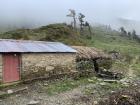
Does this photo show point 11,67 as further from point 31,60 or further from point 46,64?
point 46,64

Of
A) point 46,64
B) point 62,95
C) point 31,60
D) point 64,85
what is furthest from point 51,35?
point 62,95

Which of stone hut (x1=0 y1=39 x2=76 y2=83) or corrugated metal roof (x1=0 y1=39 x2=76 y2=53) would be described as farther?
corrugated metal roof (x1=0 y1=39 x2=76 y2=53)

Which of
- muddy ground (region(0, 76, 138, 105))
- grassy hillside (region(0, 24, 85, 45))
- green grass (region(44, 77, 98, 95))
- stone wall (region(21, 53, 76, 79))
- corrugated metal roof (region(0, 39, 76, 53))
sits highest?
grassy hillside (region(0, 24, 85, 45))

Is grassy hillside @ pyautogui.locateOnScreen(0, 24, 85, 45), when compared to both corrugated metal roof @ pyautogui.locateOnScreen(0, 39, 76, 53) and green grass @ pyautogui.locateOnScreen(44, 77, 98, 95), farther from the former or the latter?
green grass @ pyautogui.locateOnScreen(44, 77, 98, 95)

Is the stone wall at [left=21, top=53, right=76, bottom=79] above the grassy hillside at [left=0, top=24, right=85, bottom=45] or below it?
below

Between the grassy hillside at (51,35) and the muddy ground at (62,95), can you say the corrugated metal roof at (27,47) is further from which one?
the grassy hillside at (51,35)

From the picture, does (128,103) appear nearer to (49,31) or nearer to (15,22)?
(49,31)

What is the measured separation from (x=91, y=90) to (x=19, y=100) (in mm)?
5081

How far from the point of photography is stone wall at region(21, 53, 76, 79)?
2117cm

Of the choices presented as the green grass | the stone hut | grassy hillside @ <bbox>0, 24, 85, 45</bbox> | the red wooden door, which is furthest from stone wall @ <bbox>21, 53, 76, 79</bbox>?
grassy hillside @ <bbox>0, 24, 85, 45</bbox>

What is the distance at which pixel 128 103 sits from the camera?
1477cm

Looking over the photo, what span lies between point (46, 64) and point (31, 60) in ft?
5.49

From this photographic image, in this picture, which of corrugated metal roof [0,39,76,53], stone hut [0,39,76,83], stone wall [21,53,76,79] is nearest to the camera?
stone hut [0,39,76,83]

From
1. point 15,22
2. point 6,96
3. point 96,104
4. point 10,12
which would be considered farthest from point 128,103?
point 10,12
